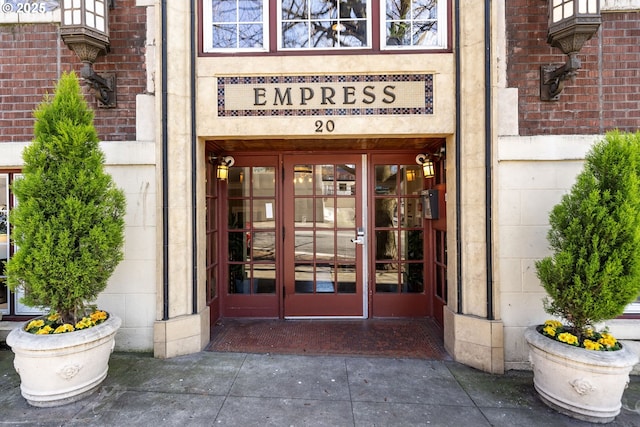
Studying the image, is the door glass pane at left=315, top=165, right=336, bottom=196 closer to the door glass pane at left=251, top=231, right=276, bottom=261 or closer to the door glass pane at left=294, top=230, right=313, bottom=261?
the door glass pane at left=294, top=230, right=313, bottom=261

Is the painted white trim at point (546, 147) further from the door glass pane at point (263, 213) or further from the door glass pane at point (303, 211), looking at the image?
the door glass pane at point (263, 213)

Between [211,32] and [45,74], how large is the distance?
200 cm

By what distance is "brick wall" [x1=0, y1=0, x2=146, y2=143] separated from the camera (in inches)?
158

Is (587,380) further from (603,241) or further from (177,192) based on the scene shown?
(177,192)

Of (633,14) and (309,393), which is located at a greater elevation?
(633,14)

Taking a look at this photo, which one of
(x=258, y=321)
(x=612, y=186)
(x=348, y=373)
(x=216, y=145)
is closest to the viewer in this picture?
(x=612, y=186)

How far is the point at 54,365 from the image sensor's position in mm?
2969

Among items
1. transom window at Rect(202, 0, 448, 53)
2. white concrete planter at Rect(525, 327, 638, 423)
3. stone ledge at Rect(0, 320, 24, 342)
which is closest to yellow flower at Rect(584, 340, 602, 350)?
white concrete planter at Rect(525, 327, 638, 423)

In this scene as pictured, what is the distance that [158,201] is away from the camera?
12.8 feet

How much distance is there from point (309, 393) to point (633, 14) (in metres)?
5.26

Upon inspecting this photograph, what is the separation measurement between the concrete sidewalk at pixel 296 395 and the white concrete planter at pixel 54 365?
0.35 ft

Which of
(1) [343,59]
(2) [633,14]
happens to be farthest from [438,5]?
(2) [633,14]

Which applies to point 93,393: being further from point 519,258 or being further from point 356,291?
point 519,258

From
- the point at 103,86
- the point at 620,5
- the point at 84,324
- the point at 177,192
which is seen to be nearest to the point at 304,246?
the point at 177,192
